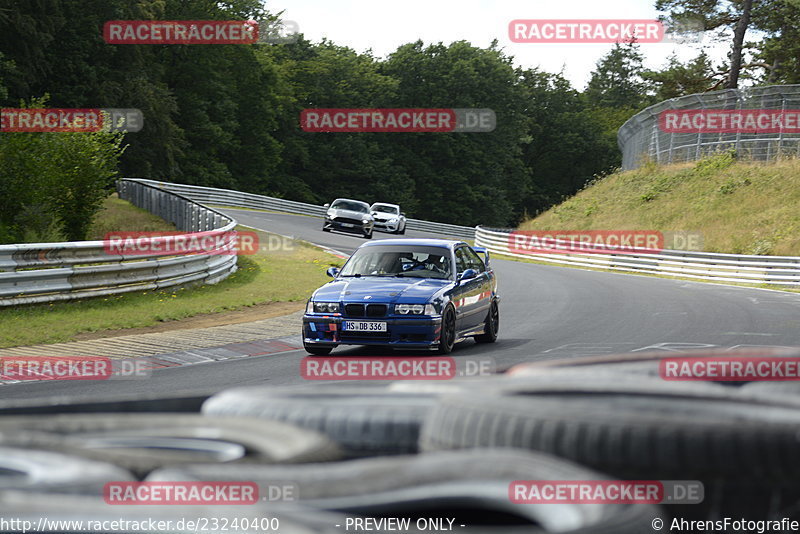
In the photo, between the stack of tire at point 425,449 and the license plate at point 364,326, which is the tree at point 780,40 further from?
the stack of tire at point 425,449

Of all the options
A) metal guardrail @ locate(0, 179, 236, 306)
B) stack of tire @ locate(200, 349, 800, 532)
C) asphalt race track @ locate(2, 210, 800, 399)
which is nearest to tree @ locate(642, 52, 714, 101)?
asphalt race track @ locate(2, 210, 800, 399)

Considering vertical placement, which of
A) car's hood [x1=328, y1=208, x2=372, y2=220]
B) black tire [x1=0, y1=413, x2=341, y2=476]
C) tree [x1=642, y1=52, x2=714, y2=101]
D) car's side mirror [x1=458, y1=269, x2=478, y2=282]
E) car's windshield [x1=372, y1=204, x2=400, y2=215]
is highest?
tree [x1=642, y1=52, x2=714, y2=101]

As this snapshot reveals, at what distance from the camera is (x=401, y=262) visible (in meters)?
13.0

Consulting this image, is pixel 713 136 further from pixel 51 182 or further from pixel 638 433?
pixel 638 433

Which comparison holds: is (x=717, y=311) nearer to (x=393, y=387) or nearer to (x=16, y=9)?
(x=393, y=387)

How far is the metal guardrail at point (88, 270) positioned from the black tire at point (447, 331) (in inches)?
272

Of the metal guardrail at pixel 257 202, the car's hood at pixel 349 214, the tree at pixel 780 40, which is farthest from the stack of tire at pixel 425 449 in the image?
the tree at pixel 780 40

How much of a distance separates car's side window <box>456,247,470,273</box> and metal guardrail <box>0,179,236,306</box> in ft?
21.3

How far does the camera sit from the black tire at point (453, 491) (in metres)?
2.22

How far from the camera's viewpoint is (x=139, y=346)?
1279 centimetres

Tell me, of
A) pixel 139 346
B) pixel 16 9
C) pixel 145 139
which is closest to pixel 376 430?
pixel 139 346

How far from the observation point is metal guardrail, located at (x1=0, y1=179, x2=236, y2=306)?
47.3 ft

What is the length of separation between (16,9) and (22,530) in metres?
53.1

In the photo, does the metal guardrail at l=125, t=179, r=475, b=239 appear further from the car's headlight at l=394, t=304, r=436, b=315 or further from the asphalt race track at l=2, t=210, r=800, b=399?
the car's headlight at l=394, t=304, r=436, b=315
